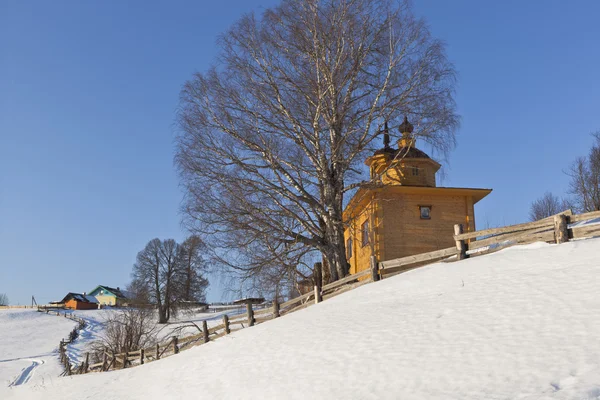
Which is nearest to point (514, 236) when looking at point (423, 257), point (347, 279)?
point (423, 257)

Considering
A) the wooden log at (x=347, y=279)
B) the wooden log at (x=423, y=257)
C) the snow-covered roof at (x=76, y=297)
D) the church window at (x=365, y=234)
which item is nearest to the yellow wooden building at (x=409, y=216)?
the church window at (x=365, y=234)

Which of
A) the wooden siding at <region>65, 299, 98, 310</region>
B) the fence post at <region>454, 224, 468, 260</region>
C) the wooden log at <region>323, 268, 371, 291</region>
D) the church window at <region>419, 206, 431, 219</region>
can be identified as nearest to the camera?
the fence post at <region>454, 224, 468, 260</region>

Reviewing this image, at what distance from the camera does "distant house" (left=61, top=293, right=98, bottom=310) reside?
3433 inches

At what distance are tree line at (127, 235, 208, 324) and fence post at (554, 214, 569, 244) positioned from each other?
43763 mm

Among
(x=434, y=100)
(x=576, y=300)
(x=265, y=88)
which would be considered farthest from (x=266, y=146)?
(x=576, y=300)

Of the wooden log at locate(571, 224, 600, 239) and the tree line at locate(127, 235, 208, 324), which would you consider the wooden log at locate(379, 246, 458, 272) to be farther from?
the tree line at locate(127, 235, 208, 324)

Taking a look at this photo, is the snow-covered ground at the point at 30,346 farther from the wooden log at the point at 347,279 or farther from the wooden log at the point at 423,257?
the wooden log at the point at 423,257

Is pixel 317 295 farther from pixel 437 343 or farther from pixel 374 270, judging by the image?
pixel 437 343

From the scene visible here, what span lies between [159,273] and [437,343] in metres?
53.9

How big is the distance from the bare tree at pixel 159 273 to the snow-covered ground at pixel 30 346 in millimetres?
8702

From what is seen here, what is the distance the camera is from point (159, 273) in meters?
60.3

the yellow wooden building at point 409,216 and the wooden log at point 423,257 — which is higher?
the yellow wooden building at point 409,216

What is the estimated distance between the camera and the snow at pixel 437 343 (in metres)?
7.81

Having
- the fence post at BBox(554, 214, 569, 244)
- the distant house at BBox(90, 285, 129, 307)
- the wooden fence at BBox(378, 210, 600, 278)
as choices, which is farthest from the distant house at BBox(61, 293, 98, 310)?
the fence post at BBox(554, 214, 569, 244)
